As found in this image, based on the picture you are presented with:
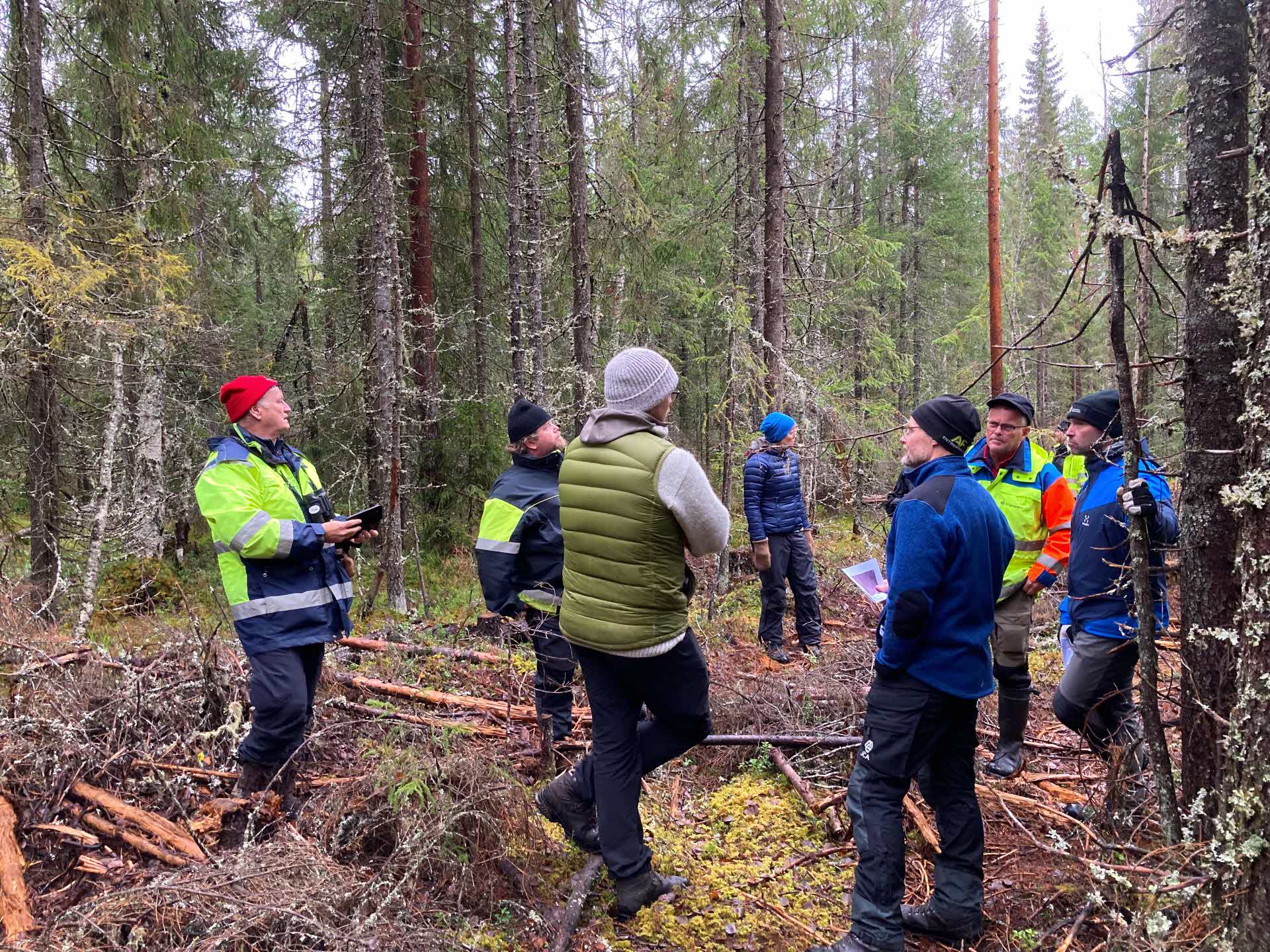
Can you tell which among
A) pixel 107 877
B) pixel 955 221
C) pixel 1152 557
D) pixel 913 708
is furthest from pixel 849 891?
pixel 955 221

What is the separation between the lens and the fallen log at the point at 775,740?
4.83 m

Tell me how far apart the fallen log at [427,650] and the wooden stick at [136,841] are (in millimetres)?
2671

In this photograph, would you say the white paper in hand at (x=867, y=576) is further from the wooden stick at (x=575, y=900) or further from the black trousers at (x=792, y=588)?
the black trousers at (x=792, y=588)

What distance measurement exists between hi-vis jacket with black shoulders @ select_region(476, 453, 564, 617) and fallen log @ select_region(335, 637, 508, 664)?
6.45 feet

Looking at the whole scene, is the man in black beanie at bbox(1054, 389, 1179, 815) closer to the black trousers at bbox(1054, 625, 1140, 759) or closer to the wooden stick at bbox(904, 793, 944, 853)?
the black trousers at bbox(1054, 625, 1140, 759)

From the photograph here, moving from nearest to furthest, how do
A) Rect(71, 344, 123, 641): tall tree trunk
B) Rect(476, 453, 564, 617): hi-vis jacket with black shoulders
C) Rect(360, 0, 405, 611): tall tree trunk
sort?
Rect(476, 453, 564, 617): hi-vis jacket with black shoulders
Rect(71, 344, 123, 641): tall tree trunk
Rect(360, 0, 405, 611): tall tree trunk

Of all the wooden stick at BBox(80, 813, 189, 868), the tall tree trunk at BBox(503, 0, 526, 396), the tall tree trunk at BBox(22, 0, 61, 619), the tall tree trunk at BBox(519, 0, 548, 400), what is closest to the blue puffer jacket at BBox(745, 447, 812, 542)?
the tall tree trunk at BBox(519, 0, 548, 400)

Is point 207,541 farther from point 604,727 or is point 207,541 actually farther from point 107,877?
point 604,727

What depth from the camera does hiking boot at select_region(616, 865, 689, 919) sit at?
3.29 metres

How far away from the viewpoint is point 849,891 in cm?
363

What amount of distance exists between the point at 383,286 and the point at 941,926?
29.1 ft

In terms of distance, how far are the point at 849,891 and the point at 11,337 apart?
9.12 metres

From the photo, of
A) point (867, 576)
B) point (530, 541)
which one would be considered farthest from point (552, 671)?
point (867, 576)

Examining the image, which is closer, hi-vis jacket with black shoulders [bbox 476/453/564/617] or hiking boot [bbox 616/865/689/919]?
hiking boot [bbox 616/865/689/919]
